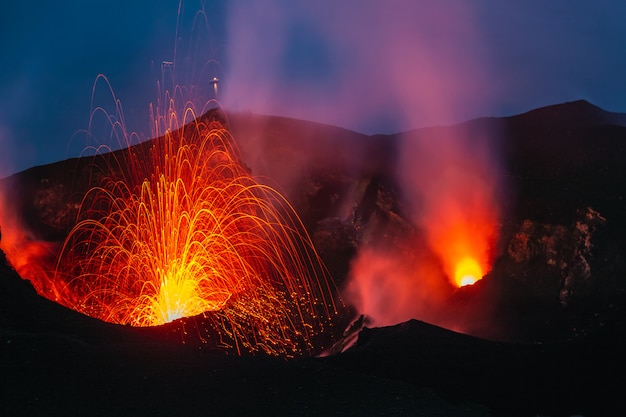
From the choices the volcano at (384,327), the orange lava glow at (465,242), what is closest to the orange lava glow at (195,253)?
the volcano at (384,327)

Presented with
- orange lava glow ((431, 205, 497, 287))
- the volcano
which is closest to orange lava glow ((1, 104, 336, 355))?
the volcano

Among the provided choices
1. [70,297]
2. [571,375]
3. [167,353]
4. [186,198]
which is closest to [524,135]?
[186,198]

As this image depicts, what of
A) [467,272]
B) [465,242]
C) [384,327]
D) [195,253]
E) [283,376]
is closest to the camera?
[283,376]

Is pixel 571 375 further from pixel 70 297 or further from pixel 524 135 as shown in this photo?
pixel 70 297

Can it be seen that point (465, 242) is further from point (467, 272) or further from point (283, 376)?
point (283, 376)

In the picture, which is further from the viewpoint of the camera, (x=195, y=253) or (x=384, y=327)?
(x=195, y=253)

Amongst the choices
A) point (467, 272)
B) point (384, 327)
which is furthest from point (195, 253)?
point (467, 272)
